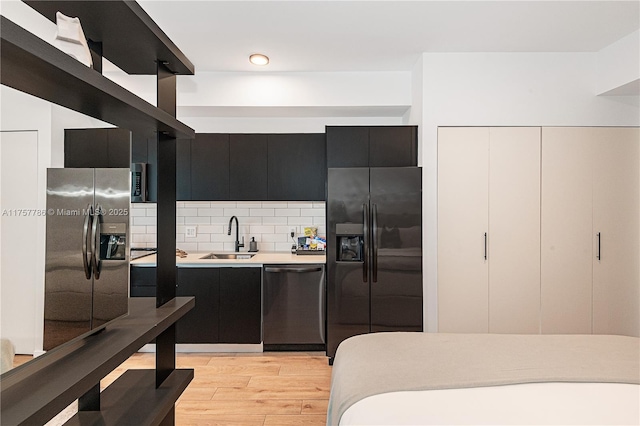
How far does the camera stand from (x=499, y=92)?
3.47 metres

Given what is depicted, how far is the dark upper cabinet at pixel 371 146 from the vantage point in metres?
3.66

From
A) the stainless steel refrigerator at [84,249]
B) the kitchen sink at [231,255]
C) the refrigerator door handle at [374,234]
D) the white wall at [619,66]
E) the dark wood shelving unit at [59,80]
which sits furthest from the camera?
the kitchen sink at [231,255]

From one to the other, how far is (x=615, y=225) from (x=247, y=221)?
3464mm

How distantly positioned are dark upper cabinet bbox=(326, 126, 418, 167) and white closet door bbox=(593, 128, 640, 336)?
5.28 feet

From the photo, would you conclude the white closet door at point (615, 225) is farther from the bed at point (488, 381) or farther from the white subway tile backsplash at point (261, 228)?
the white subway tile backsplash at point (261, 228)

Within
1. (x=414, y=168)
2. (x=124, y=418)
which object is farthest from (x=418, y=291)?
(x=124, y=418)

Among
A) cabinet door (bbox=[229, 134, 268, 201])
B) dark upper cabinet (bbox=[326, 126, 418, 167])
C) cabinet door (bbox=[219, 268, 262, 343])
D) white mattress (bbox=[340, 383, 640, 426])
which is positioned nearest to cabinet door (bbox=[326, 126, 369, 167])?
dark upper cabinet (bbox=[326, 126, 418, 167])

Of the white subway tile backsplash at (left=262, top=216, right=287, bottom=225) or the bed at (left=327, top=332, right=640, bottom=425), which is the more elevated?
the white subway tile backsplash at (left=262, top=216, right=287, bottom=225)

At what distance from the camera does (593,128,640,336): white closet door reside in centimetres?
350

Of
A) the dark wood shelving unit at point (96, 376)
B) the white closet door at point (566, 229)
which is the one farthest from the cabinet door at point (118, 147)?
the white closet door at point (566, 229)

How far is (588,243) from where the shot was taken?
11.5 feet

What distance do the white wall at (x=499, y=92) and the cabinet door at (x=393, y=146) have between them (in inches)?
7.8

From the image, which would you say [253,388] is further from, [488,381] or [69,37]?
[69,37]

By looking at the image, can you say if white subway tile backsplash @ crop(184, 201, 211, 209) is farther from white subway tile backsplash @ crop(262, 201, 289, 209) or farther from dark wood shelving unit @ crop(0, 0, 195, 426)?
dark wood shelving unit @ crop(0, 0, 195, 426)
